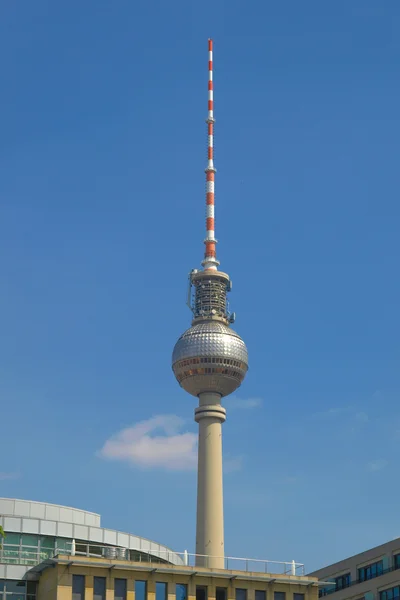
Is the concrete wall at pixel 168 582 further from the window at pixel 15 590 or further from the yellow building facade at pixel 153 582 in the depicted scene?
the window at pixel 15 590

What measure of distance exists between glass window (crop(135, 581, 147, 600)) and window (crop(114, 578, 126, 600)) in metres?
0.90

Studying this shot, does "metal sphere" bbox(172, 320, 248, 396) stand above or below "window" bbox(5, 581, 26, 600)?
above

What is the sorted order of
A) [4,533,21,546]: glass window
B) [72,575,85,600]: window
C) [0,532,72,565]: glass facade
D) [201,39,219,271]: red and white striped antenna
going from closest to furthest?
[72,575,85,600]: window → [0,532,72,565]: glass facade → [4,533,21,546]: glass window → [201,39,219,271]: red and white striped antenna

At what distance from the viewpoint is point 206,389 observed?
573 feet

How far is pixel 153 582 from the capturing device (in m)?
75.2

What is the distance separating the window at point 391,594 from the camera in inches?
4478

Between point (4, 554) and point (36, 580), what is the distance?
2849 mm

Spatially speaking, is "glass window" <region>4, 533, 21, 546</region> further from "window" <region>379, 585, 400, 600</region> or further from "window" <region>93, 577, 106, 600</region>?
"window" <region>379, 585, 400, 600</region>

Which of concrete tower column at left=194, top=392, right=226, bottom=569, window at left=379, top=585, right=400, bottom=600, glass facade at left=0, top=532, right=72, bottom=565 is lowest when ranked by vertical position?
glass facade at left=0, top=532, right=72, bottom=565

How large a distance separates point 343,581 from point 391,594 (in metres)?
11.5

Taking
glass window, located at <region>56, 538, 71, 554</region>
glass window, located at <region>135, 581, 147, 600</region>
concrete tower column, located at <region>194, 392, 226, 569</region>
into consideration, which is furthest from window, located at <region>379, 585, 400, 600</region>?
glass window, located at <region>56, 538, 71, 554</region>

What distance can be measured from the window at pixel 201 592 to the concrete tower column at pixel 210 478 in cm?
8379

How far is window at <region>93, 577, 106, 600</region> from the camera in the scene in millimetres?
73125

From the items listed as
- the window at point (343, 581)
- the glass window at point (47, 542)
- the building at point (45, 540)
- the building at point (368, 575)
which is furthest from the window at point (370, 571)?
the glass window at point (47, 542)
